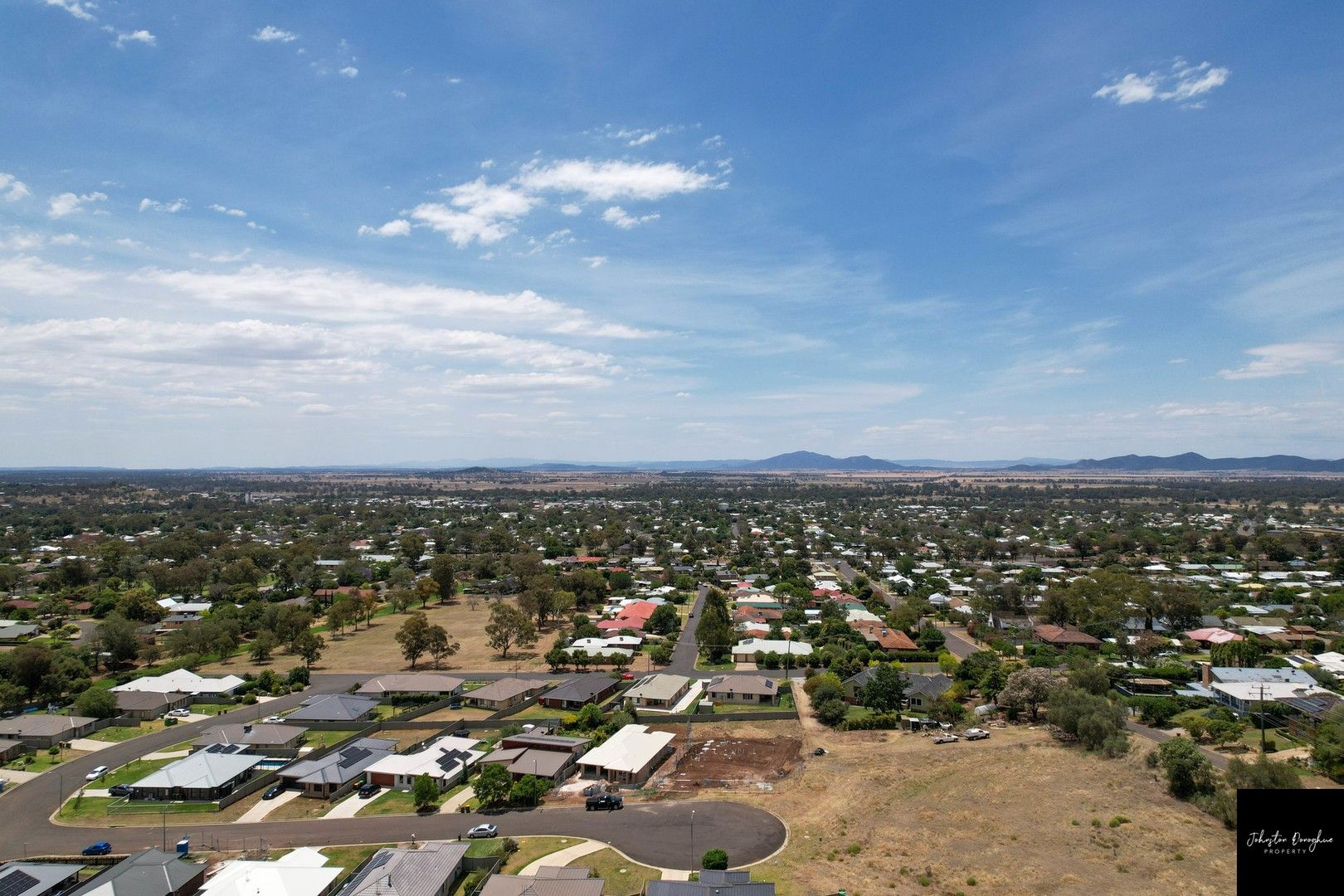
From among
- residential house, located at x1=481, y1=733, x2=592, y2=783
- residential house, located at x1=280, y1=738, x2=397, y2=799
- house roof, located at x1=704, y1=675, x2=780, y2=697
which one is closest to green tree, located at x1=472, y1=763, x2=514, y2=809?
residential house, located at x1=481, y1=733, x2=592, y2=783

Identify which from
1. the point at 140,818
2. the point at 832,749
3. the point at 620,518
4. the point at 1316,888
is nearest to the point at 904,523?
the point at 620,518

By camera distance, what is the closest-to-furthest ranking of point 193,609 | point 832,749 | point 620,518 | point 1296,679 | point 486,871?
point 486,871
point 832,749
point 1296,679
point 193,609
point 620,518

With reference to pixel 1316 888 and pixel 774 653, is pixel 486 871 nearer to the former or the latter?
pixel 1316 888

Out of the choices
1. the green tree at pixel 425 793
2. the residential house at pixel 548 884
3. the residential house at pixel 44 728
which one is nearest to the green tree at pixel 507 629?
the residential house at pixel 44 728

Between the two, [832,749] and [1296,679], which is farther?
[1296,679]

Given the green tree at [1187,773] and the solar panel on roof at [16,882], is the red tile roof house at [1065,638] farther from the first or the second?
the solar panel on roof at [16,882]

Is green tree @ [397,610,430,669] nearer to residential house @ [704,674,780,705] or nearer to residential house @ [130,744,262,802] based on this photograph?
residential house @ [130,744,262,802]

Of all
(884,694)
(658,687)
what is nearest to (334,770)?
(658,687)
